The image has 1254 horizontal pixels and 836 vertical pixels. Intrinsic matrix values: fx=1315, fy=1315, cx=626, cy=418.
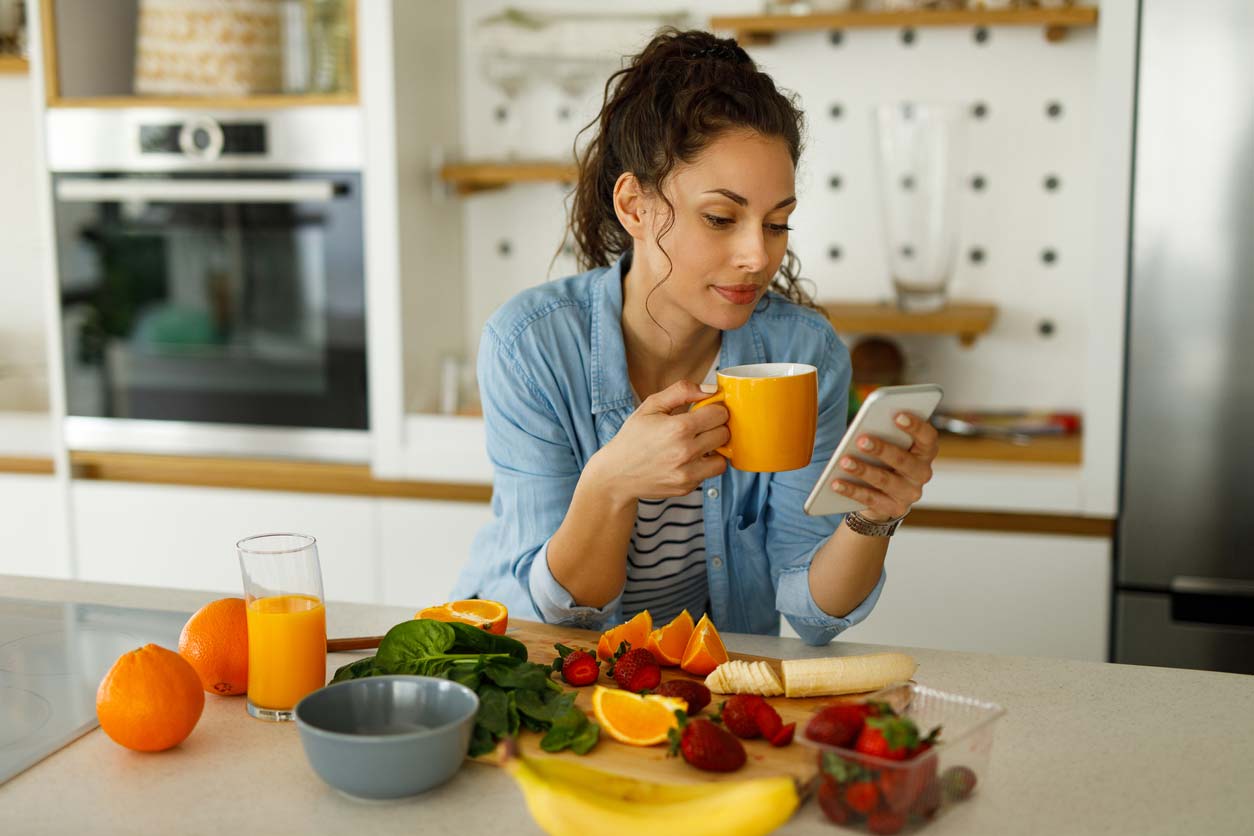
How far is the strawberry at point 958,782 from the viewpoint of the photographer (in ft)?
3.19

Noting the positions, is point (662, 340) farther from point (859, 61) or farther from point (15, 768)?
point (859, 61)

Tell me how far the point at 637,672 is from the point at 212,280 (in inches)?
71.1

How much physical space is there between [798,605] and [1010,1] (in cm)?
145

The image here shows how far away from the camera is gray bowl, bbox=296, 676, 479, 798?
3.19ft

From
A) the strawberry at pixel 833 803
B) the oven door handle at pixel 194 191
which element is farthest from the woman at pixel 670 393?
the oven door handle at pixel 194 191

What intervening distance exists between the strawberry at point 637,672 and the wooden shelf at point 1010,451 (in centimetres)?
128

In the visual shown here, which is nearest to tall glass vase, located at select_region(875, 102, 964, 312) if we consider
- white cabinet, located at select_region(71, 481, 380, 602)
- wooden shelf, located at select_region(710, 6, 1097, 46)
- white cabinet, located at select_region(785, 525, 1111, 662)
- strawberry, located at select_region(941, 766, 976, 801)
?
wooden shelf, located at select_region(710, 6, 1097, 46)

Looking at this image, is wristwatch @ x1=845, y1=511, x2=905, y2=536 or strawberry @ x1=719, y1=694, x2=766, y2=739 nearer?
strawberry @ x1=719, y1=694, x2=766, y2=739

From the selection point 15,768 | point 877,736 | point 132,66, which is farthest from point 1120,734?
point 132,66

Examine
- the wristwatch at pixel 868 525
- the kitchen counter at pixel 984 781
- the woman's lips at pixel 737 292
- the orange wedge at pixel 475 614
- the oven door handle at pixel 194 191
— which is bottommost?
the kitchen counter at pixel 984 781

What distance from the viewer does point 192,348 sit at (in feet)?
8.88

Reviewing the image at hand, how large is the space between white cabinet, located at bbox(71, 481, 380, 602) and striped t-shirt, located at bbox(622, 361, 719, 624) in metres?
1.12

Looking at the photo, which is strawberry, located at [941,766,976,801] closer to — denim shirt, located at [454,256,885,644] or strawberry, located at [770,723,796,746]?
strawberry, located at [770,723,796,746]

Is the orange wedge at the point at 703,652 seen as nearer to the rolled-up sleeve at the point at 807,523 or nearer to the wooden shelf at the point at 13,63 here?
the rolled-up sleeve at the point at 807,523
